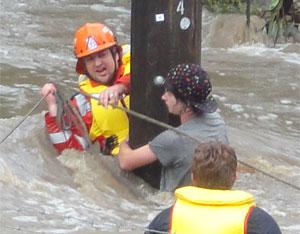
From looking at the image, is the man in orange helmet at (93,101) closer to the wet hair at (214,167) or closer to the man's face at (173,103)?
the man's face at (173,103)

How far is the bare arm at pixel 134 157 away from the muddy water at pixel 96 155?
0.17 metres

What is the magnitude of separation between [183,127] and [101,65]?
94 cm

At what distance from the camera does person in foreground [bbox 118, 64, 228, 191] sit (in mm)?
5934

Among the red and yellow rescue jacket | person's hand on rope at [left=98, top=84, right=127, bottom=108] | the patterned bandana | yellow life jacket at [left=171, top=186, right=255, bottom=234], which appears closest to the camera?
yellow life jacket at [left=171, top=186, right=255, bottom=234]

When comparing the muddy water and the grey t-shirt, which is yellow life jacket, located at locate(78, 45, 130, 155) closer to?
the muddy water

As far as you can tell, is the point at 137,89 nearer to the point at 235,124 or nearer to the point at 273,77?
the point at 235,124

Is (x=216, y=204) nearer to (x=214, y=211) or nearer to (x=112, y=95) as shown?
(x=214, y=211)

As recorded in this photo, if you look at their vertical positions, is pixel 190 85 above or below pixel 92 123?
above

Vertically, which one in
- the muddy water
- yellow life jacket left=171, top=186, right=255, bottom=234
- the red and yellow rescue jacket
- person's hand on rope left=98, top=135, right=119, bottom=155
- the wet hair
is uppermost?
the wet hair

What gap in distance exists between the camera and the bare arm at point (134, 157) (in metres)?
6.27

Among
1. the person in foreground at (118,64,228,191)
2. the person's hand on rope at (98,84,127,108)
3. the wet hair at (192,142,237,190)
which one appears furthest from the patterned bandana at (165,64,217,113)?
the wet hair at (192,142,237,190)

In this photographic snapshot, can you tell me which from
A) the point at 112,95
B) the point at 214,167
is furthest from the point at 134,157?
the point at 214,167

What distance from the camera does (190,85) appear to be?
5898mm

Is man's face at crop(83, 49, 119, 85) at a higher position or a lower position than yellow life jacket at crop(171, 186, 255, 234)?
higher
